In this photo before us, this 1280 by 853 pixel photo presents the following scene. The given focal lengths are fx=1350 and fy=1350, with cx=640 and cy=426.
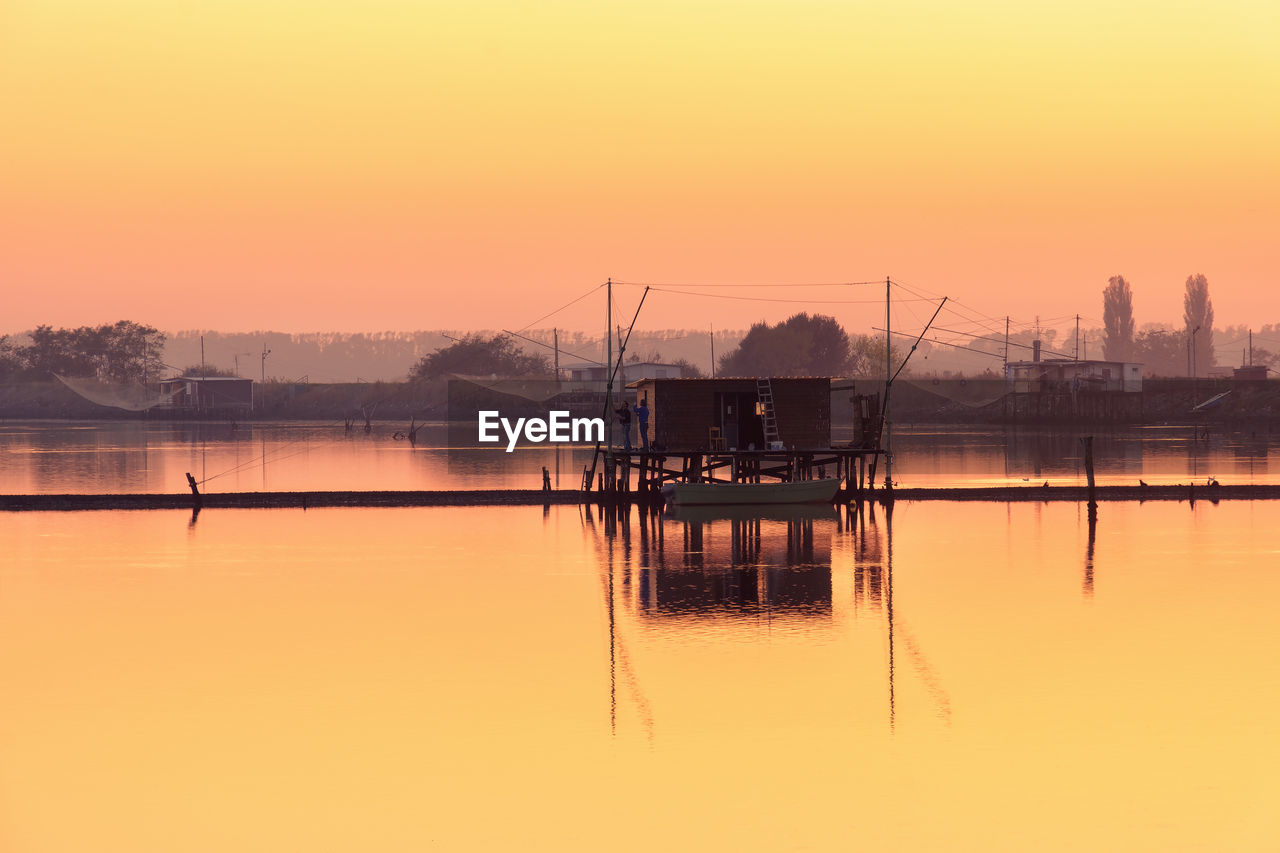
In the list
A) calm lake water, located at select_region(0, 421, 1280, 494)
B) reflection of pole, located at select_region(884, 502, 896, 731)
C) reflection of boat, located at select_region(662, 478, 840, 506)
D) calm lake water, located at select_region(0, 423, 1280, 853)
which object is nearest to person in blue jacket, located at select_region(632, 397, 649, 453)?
reflection of boat, located at select_region(662, 478, 840, 506)

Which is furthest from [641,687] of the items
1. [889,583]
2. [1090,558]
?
[1090,558]

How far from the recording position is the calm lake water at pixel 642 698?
18.2 m

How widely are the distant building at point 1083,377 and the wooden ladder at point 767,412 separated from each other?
4982 inches

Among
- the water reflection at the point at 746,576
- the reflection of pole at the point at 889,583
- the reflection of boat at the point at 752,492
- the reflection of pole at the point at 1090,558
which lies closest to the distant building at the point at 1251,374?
the reflection of pole at the point at 1090,558

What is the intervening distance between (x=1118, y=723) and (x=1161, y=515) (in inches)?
1461

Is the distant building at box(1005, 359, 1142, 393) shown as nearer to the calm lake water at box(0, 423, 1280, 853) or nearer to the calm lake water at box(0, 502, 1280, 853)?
the calm lake water at box(0, 423, 1280, 853)

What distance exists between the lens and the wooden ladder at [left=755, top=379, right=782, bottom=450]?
57.3m

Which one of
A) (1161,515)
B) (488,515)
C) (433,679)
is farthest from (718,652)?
(1161,515)

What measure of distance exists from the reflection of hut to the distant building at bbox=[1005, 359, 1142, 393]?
12510cm

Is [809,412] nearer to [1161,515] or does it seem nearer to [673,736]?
[1161,515]

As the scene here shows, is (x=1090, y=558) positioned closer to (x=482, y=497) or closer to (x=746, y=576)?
(x=746, y=576)

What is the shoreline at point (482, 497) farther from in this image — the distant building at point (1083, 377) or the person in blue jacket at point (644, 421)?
the distant building at point (1083, 377)

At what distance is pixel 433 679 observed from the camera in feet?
87.1

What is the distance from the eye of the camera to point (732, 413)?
2323 inches
